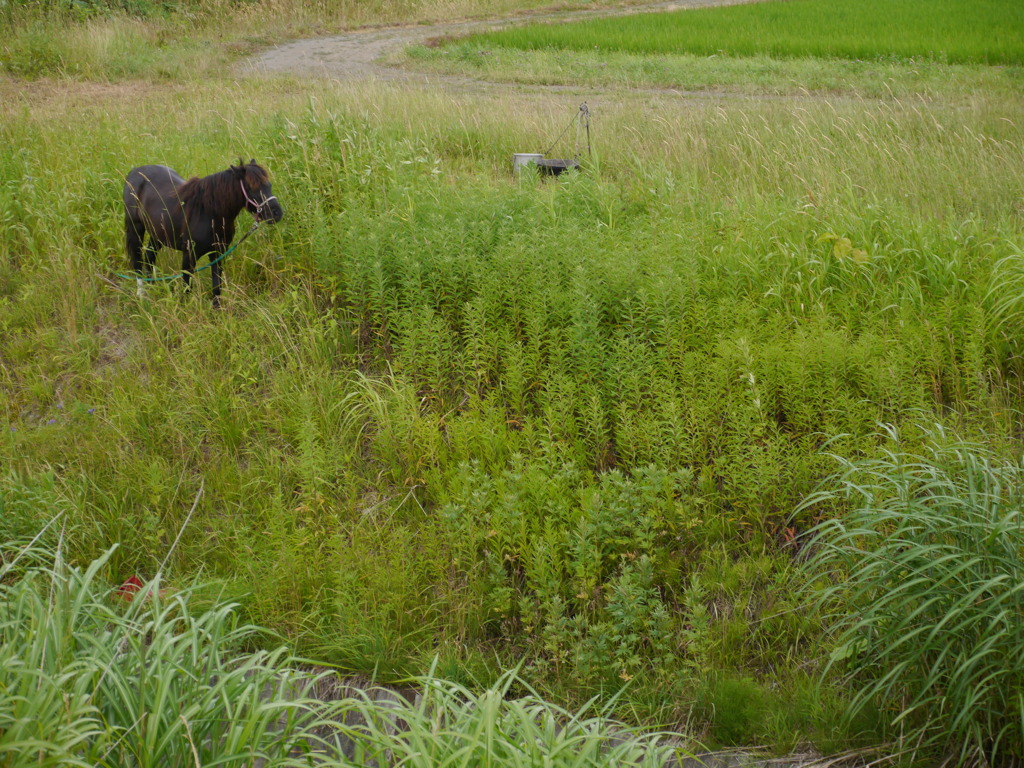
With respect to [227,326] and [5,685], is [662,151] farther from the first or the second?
[5,685]

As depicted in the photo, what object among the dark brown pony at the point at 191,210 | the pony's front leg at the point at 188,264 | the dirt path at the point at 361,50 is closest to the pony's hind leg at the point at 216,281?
the dark brown pony at the point at 191,210

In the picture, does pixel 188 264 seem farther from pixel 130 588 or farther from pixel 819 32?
pixel 819 32

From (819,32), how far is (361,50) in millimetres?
10931

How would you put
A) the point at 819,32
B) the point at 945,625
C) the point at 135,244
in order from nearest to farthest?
the point at 945,625 < the point at 135,244 < the point at 819,32

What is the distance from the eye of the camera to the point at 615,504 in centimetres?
A: 358

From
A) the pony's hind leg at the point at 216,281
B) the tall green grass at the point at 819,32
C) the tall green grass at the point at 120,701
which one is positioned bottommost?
the tall green grass at the point at 120,701

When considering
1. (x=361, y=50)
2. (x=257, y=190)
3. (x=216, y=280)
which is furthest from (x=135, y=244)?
(x=361, y=50)

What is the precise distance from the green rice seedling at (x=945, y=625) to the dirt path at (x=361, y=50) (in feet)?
35.8

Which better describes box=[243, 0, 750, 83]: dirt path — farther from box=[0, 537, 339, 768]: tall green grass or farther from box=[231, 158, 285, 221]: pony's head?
box=[0, 537, 339, 768]: tall green grass

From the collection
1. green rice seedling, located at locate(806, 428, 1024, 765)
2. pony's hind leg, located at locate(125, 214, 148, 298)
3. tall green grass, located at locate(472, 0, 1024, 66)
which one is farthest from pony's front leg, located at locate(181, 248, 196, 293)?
tall green grass, located at locate(472, 0, 1024, 66)

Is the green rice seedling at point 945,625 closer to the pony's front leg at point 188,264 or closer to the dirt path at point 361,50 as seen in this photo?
the pony's front leg at point 188,264

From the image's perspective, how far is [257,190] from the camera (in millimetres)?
5211

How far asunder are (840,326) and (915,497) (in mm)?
1756

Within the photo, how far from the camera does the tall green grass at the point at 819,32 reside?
52.1 ft
